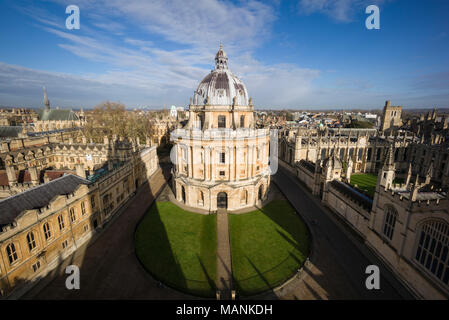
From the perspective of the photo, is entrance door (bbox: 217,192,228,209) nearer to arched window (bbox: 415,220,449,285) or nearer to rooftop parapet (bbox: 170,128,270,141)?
rooftop parapet (bbox: 170,128,270,141)

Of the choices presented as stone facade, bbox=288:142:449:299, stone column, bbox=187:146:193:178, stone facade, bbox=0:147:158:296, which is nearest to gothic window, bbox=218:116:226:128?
stone column, bbox=187:146:193:178

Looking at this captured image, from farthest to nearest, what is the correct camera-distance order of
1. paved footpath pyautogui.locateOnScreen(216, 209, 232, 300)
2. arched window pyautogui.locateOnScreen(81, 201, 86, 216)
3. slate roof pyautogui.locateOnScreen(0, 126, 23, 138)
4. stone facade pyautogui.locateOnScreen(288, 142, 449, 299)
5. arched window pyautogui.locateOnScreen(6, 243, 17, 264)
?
slate roof pyautogui.locateOnScreen(0, 126, 23, 138) < arched window pyautogui.locateOnScreen(81, 201, 86, 216) < paved footpath pyautogui.locateOnScreen(216, 209, 232, 300) < arched window pyautogui.locateOnScreen(6, 243, 17, 264) < stone facade pyautogui.locateOnScreen(288, 142, 449, 299)

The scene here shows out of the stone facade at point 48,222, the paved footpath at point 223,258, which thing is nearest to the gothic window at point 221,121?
the paved footpath at point 223,258

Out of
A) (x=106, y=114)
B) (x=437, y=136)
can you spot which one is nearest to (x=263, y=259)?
(x=437, y=136)

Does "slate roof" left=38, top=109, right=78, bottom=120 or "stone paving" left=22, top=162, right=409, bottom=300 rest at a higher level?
"slate roof" left=38, top=109, right=78, bottom=120

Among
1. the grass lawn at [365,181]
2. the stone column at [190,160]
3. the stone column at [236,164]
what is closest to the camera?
the stone column at [236,164]

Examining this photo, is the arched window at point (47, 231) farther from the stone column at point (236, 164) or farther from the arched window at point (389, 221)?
the arched window at point (389, 221)
